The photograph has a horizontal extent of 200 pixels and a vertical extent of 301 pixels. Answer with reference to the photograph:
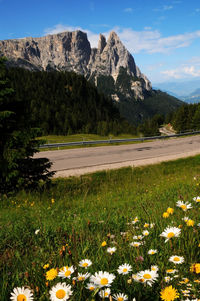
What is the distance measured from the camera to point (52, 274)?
3.85 feet

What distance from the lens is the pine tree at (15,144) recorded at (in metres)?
8.15

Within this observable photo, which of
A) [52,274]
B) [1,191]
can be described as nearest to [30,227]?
[52,274]

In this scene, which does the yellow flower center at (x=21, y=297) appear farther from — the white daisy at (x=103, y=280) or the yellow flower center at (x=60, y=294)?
the white daisy at (x=103, y=280)

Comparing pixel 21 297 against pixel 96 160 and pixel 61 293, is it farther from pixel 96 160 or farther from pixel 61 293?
pixel 96 160

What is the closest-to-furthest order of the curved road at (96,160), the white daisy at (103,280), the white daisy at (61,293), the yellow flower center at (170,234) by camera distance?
the white daisy at (61,293), the white daisy at (103,280), the yellow flower center at (170,234), the curved road at (96,160)

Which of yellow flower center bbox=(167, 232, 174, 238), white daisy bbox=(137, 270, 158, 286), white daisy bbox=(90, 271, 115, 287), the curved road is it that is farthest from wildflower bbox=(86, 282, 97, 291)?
the curved road

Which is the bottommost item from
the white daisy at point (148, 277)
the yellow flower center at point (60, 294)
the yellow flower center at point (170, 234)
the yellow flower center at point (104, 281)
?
the white daisy at point (148, 277)

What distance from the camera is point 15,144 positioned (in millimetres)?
8547

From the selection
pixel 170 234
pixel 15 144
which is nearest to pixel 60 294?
pixel 170 234

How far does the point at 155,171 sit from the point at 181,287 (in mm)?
13722

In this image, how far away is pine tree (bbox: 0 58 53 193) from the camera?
8148mm

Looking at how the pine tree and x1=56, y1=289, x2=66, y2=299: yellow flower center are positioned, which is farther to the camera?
the pine tree

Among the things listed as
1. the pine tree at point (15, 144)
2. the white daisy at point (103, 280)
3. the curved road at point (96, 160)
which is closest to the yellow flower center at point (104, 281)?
the white daisy at point (103, 280)

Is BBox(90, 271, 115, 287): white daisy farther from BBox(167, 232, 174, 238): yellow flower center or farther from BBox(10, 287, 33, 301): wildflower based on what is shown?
BBox(167, 232, 174, 238): yellow flower center
